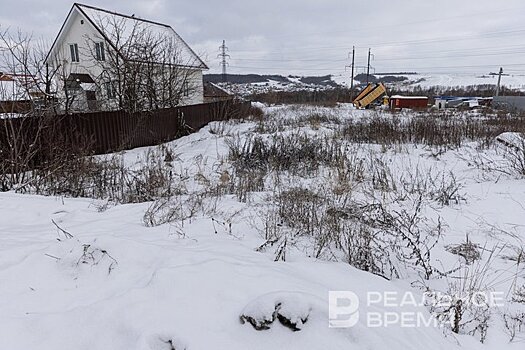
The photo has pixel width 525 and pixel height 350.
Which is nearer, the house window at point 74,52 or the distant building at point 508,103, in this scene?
the house window at point 74,52

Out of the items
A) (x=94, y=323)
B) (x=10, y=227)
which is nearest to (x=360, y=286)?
(x=94, y=323)

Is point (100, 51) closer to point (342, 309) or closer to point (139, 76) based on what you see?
point (139, 76)

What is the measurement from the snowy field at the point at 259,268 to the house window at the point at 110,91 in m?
9.17

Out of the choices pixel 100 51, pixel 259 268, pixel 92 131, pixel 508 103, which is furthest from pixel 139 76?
pixel 508 103

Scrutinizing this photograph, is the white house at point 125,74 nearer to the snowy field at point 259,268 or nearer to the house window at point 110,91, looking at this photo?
the house window at point 110,91

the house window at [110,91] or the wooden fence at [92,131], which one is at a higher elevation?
the house window at [110,91]

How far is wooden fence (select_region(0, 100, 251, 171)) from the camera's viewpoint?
6.32 metres

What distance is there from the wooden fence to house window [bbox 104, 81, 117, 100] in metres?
2.79

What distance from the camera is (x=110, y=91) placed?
1372 centimetres

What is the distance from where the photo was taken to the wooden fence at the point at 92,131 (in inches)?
249

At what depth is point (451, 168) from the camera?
7375 millimetres

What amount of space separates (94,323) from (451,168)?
7.77m

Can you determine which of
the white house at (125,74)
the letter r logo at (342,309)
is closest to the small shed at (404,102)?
the white house at (125,74)

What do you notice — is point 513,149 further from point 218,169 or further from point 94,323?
point 94,323
